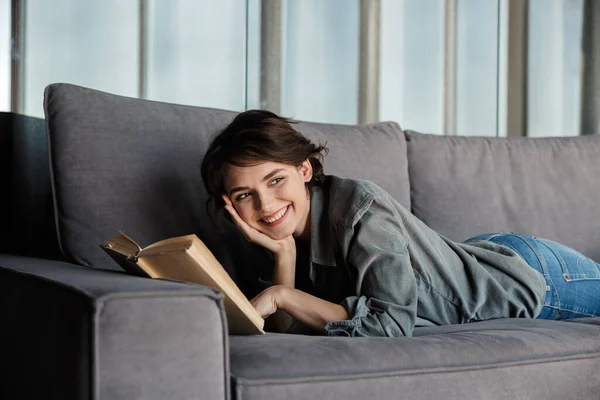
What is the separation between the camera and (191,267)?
1.19 meters

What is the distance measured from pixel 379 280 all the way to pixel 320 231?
8.8 inches

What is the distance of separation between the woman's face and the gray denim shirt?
59 millimetres

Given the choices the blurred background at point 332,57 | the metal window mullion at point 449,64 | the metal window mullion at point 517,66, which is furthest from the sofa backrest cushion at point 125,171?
the metal window mullion at point 517,66

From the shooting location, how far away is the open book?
1.17m

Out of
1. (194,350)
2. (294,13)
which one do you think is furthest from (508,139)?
(194,350)

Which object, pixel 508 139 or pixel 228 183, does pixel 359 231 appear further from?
pixel 508 139

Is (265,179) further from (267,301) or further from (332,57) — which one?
(332,57)

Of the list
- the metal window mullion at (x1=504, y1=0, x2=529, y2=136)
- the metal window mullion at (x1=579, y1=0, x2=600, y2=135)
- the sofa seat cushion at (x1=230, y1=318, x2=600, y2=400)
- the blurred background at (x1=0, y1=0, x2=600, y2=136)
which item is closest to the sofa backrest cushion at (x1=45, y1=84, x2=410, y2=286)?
the sofa seat cushion at (x1=230, y1=318, x2=600, y2=400)

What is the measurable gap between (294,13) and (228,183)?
1.34m

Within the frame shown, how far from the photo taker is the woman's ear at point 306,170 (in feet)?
5.52

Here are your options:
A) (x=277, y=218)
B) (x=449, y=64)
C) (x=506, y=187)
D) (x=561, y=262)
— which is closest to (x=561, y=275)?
(x=561, y=262)

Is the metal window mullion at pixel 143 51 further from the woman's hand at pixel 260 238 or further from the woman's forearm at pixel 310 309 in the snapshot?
the woman's forearm at pixel 310 309

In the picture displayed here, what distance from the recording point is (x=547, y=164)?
234cm

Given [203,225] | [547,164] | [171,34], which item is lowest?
[203,225]
